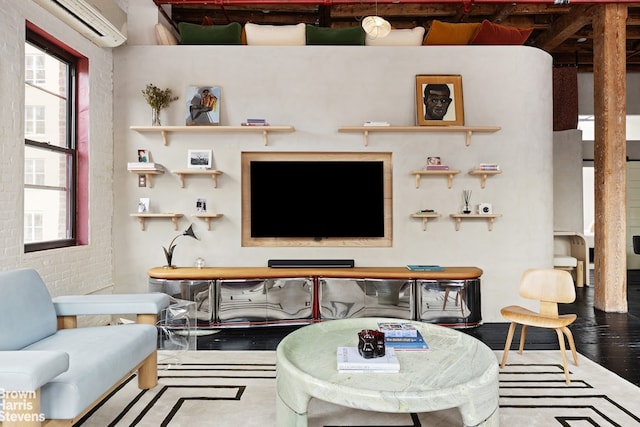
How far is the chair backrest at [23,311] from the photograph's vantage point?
2143mm

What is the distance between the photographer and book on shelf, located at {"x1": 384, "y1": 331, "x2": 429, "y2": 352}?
2279mm

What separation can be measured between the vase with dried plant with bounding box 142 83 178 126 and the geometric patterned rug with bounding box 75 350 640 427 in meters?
2.52

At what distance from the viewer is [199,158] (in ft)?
14.5

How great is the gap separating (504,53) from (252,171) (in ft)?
9.85

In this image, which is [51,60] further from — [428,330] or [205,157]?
[428,330]

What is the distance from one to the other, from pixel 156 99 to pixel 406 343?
11.6 ft

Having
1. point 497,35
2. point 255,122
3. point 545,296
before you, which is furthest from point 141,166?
point 497,35

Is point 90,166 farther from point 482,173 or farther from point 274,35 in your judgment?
point 482,173

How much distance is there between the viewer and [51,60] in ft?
12.4

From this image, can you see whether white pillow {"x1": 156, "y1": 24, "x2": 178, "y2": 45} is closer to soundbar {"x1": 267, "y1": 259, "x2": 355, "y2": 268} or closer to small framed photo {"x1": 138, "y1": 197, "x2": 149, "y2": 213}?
small framed photo {"x1": 138, "y1": 197, "x2": 149, "y2": 213}

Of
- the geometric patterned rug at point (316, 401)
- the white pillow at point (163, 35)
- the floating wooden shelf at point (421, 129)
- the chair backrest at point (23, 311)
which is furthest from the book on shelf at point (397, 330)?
the white pillow at point (163, 35)

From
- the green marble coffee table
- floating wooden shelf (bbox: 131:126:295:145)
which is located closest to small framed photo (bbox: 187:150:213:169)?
floating wooden shelf (bbox: 131:126:295:145)

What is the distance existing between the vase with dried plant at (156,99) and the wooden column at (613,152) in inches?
194

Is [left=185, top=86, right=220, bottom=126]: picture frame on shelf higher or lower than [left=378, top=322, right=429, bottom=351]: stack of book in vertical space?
higher
